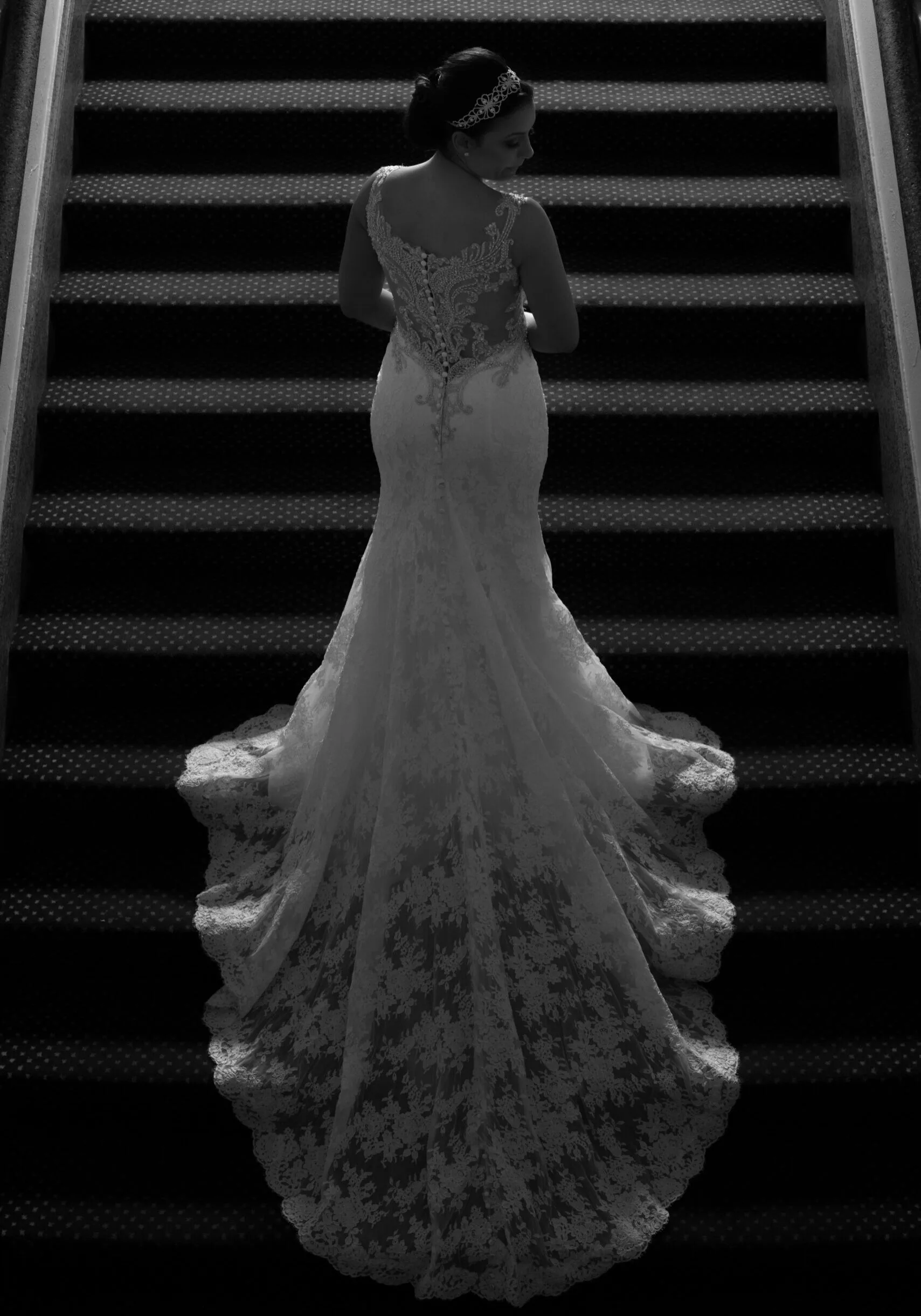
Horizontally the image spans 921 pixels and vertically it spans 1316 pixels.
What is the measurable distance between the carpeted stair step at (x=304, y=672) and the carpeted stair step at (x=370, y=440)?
1.52 ft

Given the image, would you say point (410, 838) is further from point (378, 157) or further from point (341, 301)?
point (378, 157)

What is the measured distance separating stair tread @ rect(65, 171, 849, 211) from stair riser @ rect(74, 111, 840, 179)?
7 cm

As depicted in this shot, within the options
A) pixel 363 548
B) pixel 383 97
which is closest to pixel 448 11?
pixel 383 97

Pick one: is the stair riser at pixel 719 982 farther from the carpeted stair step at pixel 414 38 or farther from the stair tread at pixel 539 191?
the carpeted stair step at pixel 414 38

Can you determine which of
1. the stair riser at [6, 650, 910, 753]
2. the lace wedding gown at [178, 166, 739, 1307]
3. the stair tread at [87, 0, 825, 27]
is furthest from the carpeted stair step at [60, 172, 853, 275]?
the lace wedding gown at [178, 166, 739, 1307]

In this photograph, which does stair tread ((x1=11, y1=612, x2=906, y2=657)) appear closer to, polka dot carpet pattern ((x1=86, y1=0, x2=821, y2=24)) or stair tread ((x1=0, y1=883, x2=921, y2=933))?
stair tread ((x1=0, y1=883, x2=921, y2=933))

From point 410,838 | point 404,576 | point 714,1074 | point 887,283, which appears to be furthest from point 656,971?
point 887,283

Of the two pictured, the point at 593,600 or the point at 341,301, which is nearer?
the point at 341,301

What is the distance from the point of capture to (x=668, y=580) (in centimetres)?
371

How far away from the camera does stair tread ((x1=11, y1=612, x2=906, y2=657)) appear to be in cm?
350

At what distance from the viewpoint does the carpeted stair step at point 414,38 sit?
4414 mm

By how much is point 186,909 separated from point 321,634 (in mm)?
782

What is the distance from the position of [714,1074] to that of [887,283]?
2.13 m

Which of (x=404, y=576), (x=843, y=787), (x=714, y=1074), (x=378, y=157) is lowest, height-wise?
(x=714, y=1074)
